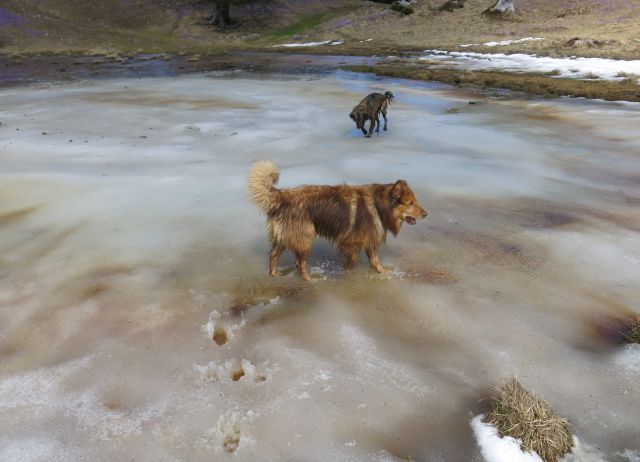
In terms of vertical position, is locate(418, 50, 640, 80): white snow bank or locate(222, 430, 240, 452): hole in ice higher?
locate(418, 50, 640, 80): white snow bank

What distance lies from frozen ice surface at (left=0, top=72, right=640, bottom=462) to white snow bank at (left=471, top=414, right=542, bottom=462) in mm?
115

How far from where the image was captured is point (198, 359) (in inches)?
174

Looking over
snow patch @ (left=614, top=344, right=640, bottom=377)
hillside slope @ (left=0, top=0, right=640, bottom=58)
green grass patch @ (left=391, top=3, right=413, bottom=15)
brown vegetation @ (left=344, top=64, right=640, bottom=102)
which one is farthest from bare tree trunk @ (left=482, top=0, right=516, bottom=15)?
snow patch @ (left=614, top=344, right=640, bottom=377)

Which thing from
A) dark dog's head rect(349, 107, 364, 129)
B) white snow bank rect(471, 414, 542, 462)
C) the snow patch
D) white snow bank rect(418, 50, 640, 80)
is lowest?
white snow bank rect(471, 414, 542, 462)

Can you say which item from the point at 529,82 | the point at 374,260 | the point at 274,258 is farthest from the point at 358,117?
the point at 529,82

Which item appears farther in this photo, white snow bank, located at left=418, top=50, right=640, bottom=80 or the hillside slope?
the hillside slope

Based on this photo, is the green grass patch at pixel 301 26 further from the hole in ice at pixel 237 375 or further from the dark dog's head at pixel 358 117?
the hole in ice at pixel 237 375

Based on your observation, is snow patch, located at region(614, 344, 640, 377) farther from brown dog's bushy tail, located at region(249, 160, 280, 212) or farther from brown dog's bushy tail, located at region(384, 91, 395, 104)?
brown dog's bushy tail, located at region(384, 91, 395, 104)

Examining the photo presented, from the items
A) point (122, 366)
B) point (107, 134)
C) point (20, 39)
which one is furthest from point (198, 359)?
point (20, 39)

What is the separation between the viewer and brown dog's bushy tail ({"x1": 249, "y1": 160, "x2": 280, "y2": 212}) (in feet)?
17.0

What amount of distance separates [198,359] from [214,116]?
12251 millimetres

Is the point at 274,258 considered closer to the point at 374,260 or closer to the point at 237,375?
the point at 374,260

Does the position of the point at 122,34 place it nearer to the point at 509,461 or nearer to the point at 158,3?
the point at 158,3

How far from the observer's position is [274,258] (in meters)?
5.77
